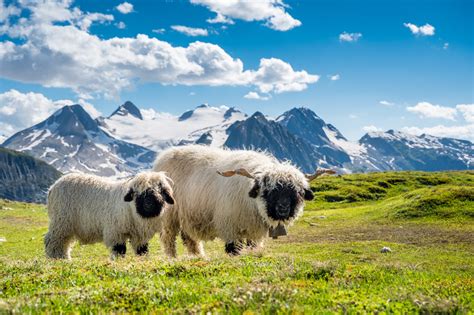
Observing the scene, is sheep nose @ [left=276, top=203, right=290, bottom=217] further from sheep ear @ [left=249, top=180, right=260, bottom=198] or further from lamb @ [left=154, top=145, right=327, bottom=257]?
sheep ear @ [left=249, top=180, right=260, bottom=198]

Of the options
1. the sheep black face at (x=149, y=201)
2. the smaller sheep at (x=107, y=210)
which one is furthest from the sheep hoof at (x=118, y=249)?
the sheep black face at (x=149, y=201)

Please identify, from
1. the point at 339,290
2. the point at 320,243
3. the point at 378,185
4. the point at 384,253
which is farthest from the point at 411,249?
the point at 378,185

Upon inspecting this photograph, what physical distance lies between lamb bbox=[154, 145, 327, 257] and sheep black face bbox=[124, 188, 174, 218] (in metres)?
0.83

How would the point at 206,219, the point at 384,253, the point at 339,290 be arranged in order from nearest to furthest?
the point at 339,290
the point at 206,219
the point at 384,253

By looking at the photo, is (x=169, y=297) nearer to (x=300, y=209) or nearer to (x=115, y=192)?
(x=300, y=209)

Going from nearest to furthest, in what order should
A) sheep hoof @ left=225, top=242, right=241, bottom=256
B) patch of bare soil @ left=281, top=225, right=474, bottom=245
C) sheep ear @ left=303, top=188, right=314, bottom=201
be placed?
sheep hoof @ left=225, top=242, right=241, bottom=256 < sheep ear @ left=303, top=188, right=314, bottom=201 < patch of bare soil @ left=281, top=225, right=474, bottom=245

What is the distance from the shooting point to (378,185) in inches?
3282

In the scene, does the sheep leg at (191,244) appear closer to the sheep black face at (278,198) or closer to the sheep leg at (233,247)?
the sheep leg at (233,247)

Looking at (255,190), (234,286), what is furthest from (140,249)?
(234,286)

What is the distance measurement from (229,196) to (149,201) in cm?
337

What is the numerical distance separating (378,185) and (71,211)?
71730 mm

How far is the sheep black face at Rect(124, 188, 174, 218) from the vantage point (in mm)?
17641

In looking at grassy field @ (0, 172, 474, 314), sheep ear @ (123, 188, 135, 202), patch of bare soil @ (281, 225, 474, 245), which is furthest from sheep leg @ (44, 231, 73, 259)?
patch of bare soil @ (281, 225, 474, 245)

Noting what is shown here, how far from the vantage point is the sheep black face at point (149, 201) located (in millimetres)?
17641
